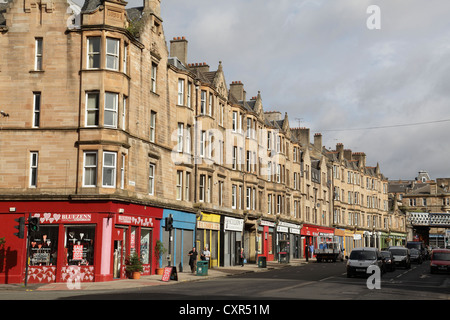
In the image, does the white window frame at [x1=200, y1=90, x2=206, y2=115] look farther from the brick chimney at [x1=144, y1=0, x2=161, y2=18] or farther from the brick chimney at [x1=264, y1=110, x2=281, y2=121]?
the brick chimney at [x1=264, y1=110, x2=281, y2=121]

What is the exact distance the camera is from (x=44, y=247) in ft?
100

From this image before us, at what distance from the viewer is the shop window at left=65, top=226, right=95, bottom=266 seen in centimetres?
3034

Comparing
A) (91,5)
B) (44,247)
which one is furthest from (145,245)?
(91,5)

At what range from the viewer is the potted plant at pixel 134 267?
32.0 m

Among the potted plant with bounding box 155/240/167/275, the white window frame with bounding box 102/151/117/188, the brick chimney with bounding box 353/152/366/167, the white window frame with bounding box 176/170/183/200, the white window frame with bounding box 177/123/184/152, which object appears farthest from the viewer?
the brick chimney with bounding box 353/152/366/167

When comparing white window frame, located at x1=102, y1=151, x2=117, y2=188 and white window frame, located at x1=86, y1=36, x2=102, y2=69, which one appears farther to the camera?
white window frame, located at x1=86, y1=36, x2=102, y2=69

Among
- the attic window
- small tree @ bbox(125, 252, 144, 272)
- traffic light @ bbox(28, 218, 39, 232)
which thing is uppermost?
the attic window

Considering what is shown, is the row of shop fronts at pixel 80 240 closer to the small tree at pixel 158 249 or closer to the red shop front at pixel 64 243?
the red shop front at pixel 64 243

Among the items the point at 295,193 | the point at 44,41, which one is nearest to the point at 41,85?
the point at 44,41

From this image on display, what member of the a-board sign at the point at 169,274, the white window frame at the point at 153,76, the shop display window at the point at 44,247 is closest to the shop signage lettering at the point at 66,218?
the shop display window at the point at 44,247

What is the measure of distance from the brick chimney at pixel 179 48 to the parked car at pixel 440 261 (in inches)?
997

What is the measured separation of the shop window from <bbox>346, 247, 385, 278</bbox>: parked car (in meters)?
15.8

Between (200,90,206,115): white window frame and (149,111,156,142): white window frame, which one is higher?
(200,90,206,115): white window frame

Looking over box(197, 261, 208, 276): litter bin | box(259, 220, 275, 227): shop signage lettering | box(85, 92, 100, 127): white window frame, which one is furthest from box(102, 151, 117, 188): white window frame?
box(259, 220, 275, 227): shop signage lettering
